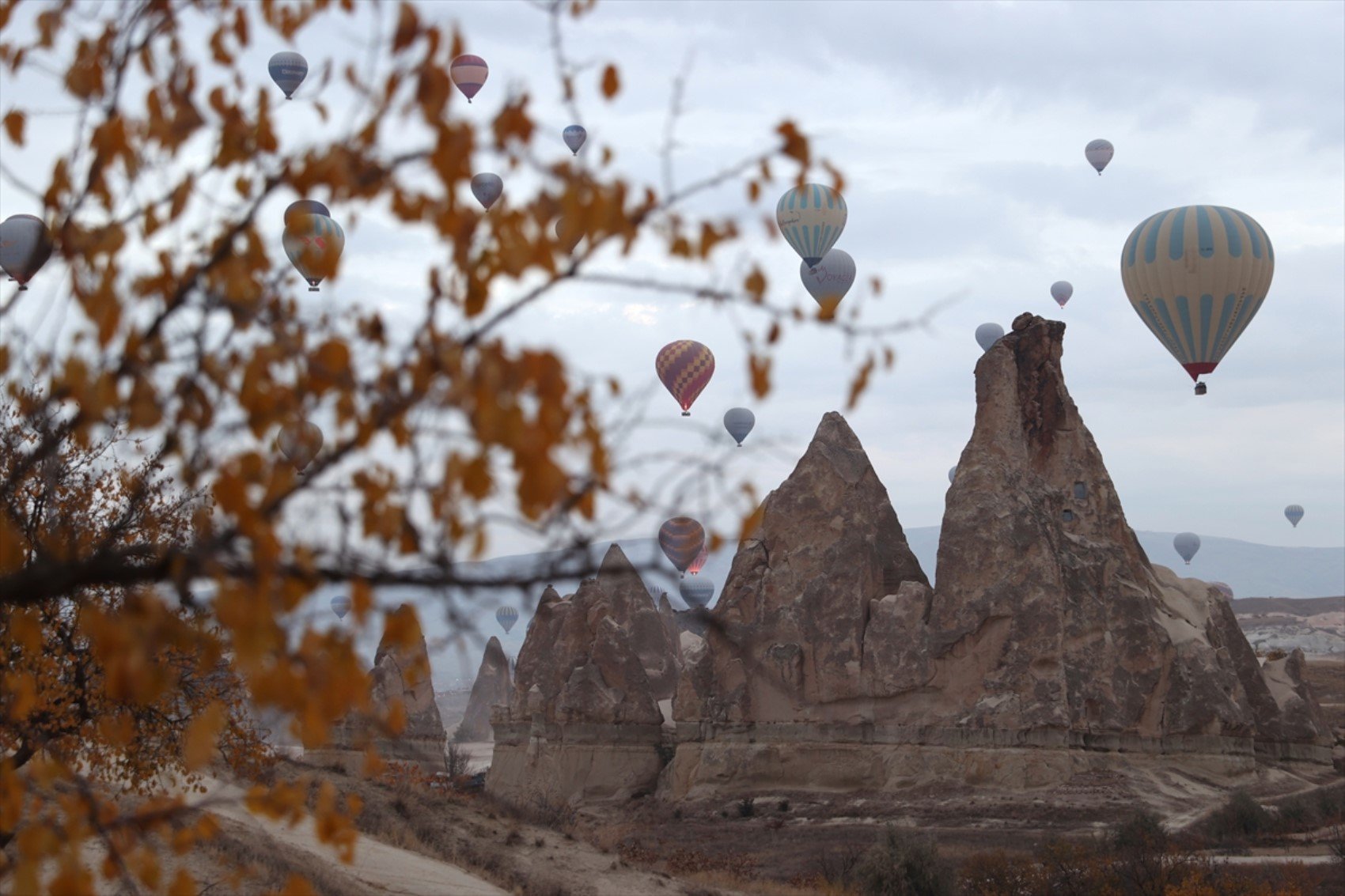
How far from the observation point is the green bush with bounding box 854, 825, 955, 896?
20.5m

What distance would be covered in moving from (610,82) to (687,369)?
38.3m

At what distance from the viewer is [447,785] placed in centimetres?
2725

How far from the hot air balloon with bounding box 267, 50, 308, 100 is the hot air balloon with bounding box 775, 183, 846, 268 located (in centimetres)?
1306

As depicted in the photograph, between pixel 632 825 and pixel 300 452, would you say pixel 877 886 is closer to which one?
pixel 632 825

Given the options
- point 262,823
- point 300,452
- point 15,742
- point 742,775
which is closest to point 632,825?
point 742,775

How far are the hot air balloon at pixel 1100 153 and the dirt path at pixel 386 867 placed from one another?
1765 inches

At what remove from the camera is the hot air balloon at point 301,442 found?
3.79 meters

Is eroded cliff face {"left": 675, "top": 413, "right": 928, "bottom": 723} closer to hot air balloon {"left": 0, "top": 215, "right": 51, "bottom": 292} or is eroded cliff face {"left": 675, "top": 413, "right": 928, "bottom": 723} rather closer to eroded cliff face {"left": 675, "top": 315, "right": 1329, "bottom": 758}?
eroded cliff face {"left": 675, "top": 315, "right": 1329, "bottom": 758}

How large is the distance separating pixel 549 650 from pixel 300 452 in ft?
118

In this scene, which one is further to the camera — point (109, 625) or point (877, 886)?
point (877, 886)

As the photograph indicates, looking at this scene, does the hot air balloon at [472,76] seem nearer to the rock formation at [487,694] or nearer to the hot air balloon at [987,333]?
the rock formation at [487,694]

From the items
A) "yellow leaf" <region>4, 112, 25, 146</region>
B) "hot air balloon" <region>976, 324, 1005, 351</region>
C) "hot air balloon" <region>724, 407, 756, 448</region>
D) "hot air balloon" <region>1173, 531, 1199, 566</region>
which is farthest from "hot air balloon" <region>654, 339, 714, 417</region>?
"hot air balloon" <region>1173, 531, 1199, 566</region>

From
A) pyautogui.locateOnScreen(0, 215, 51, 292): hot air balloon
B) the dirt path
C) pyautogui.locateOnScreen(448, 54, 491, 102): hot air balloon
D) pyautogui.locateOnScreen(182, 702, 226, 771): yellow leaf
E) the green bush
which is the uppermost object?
pyautogui.locateOnScreen(448, 54, 491, 102): hot air balloon

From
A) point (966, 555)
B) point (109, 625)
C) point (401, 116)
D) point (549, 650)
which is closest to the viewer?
point (109, 625)
